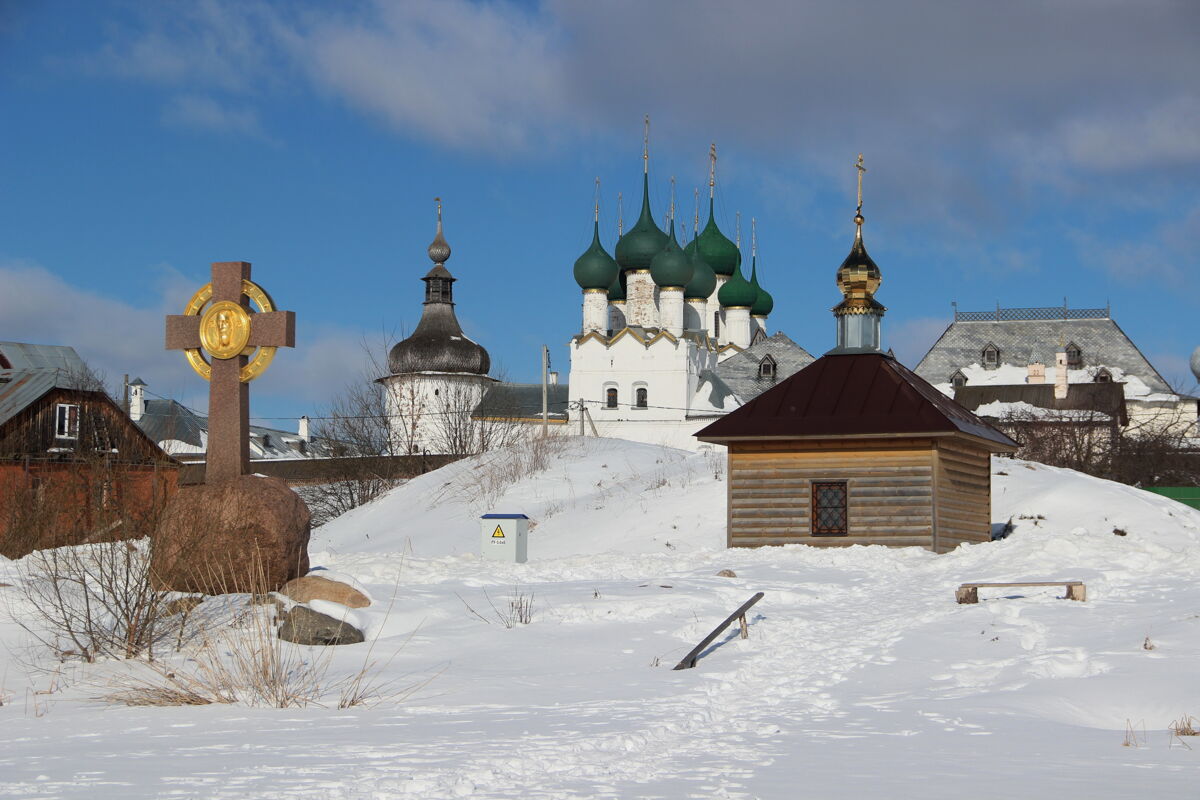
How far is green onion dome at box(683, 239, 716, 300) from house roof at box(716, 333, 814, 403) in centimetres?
441

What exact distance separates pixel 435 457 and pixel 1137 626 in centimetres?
4103

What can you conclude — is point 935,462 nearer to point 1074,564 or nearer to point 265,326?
point 1074,564

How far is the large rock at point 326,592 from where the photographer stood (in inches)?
521

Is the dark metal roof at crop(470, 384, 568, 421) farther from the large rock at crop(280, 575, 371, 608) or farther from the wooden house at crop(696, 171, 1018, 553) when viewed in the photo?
the large rock at crop(280, 575, 371, 608)

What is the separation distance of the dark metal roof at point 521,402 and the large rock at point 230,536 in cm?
4766

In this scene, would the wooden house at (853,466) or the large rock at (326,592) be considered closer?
the large rock at (326,592)

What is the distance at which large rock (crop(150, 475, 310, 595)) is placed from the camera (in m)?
12.9

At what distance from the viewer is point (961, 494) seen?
24.3 metres

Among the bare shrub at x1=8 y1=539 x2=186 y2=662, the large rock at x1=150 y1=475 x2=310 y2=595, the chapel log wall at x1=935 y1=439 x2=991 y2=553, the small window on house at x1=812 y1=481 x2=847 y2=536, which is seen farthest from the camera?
the small window on house at x1=812 y1=481 x2=847 y2=536

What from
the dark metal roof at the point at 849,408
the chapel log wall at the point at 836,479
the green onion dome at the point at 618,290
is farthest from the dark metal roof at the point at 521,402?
the chapel log wall at the point at 836,479

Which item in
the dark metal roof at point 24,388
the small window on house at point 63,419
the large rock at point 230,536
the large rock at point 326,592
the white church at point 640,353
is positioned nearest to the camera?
the large rock at point 230,536

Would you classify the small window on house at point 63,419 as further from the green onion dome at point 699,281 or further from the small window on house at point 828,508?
the green onion dome at point 699,281

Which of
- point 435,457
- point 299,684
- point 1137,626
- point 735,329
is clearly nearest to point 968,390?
point 735,329

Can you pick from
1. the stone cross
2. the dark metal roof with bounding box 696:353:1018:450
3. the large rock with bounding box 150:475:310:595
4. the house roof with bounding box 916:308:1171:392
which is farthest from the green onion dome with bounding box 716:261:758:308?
the large rock with bounding box 150:475:310:595
